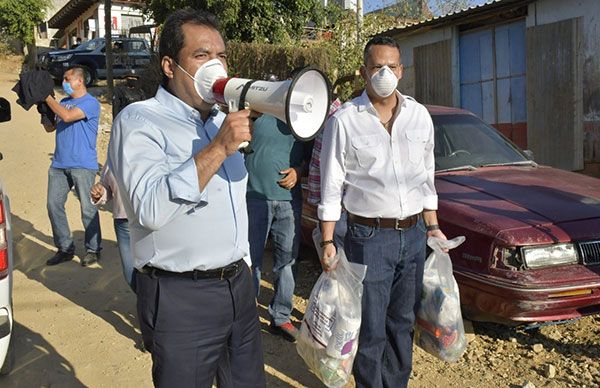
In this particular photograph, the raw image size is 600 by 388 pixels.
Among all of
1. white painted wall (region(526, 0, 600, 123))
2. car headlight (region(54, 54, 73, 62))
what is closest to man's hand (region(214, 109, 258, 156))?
white painted wall (region(526, 0, 600, 123))

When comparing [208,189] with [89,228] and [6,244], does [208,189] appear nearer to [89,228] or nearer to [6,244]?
[6,244]

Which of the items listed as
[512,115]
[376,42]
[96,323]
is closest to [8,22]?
[512,115]

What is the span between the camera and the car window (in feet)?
63.1

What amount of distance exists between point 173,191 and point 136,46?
752 inches

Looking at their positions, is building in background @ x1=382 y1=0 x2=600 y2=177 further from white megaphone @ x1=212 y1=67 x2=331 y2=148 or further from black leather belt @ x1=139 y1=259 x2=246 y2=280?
black leather belt @ x1=139 y1=259 x2=246 y2=280

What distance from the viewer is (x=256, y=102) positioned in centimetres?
174

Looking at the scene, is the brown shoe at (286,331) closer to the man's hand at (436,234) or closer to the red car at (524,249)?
the red car at (524,249)

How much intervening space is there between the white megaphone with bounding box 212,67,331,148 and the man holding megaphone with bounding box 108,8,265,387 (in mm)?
52

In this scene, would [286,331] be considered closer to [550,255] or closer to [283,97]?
[550,255]

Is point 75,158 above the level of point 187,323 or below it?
above

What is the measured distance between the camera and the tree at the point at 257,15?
44.1 feet

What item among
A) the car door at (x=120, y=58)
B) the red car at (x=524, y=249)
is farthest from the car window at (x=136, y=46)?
the red car at (x=524, y=249)

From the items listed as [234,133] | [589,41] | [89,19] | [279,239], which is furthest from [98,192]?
[89,19]

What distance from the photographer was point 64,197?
18.3 ft
